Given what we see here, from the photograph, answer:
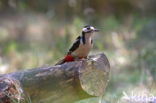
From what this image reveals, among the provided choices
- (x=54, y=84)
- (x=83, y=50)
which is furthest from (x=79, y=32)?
(x=54, y=84)

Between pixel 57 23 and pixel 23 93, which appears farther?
pixel 57 23

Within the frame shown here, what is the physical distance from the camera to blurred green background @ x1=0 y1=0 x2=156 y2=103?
10.8m

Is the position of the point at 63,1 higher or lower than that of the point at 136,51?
higher

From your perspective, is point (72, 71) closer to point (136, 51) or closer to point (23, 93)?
point (23, 93)

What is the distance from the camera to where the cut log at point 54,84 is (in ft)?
19.9

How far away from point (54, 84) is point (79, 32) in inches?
208

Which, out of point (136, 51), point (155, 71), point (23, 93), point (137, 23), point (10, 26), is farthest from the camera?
point (10, 26)

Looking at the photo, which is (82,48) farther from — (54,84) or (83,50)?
(54,84)

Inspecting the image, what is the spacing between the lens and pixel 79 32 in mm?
11336

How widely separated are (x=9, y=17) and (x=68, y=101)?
34.0 ft

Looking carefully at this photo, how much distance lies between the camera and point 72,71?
612cm

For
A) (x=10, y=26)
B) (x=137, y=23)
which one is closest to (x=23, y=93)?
(x=137, y=23)

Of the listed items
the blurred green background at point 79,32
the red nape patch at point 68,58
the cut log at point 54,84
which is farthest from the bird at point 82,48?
the blurred green background at point 79,32

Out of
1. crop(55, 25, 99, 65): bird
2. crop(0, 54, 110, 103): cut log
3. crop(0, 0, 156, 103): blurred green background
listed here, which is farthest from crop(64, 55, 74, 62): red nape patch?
crop(0, 0, 156, 103): blurred green background
